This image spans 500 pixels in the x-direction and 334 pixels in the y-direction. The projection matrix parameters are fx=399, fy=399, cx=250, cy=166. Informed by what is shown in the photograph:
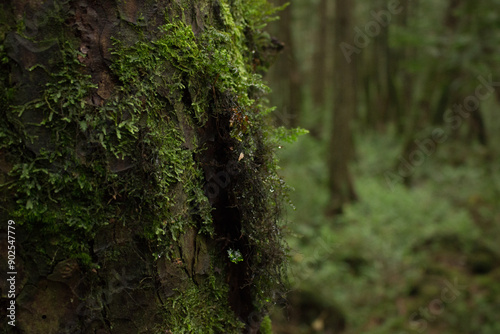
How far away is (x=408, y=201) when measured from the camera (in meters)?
10.6

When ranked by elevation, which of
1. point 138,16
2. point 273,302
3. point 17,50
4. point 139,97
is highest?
point 138,16

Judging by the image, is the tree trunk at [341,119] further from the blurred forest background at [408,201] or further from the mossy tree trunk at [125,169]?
the mossy tree trunk at [125,169]

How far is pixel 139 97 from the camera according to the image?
1378 mm

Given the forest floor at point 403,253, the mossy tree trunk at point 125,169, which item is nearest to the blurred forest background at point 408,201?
the forest floor at point 403,253

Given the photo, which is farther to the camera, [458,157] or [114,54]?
[458,157]

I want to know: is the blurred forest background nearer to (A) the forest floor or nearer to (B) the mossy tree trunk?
(A) the forest floor

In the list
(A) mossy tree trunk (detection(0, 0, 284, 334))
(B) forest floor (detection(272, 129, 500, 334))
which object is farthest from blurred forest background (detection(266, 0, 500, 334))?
(A) mossy tree trunk (detection(0, 0, 284, 334))

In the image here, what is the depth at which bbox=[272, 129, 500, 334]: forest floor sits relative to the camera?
6.18 metres

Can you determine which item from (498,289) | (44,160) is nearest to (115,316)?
(44,160)

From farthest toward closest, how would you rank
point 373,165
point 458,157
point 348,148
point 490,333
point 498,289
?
point 373,165 < point 458,157 < point 348,148 < point 498,289 < point 490,333

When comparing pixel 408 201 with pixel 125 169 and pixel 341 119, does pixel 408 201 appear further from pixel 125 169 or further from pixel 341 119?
pixel 125 169

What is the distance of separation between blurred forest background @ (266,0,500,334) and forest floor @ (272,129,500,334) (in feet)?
0.08

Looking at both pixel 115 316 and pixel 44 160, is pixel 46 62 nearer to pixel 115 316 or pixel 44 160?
pixel 44 160

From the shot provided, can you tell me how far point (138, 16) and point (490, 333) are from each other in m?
6.70
